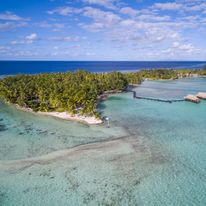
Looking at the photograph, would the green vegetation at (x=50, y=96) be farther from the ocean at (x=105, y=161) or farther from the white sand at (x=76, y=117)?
the ocean at (x=105, y=161)

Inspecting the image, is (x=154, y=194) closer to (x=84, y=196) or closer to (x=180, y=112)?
(x=84, y=196)

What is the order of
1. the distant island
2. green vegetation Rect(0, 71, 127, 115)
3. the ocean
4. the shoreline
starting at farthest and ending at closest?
green vegetation Rect(0, 71, 127, 115) < the distant island < the shoreline < the ocean

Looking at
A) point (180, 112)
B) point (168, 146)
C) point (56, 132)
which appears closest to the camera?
point (168, 146)

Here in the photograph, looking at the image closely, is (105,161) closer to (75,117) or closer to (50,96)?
(75,117)

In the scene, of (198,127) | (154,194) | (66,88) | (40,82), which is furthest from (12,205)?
(40,82)

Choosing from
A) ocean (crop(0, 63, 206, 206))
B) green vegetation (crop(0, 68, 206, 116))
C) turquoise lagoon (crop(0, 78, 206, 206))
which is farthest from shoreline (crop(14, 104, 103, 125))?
turquoise lagoon (crop(0, 78, 206, 206))

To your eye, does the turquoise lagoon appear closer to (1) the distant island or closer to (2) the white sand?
(2) the white sand

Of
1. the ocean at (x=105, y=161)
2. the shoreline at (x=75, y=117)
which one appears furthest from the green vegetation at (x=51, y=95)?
the ocean at (x=105, y=161)

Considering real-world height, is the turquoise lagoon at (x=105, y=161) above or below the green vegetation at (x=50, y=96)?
below
